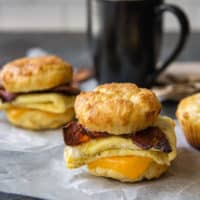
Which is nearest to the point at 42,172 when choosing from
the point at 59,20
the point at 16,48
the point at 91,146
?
the point at 91,146

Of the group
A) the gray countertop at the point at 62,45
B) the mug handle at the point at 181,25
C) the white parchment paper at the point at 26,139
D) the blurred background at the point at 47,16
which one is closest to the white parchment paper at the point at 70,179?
the white parchment paper at the point at 26,139

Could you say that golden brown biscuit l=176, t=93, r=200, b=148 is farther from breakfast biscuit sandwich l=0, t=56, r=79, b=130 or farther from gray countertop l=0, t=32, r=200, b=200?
gray countertop l=0, t=32, r=200, b=200

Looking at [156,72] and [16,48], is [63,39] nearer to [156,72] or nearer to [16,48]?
[16,48]

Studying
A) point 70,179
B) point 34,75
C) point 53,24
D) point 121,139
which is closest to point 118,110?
point 121,139

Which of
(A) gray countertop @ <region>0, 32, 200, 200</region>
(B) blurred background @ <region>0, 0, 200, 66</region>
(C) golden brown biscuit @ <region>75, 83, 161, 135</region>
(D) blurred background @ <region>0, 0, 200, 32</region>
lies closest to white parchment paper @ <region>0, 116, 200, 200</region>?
(C) golden brown biscuit @ <region>75, 83, 161, 135</region>

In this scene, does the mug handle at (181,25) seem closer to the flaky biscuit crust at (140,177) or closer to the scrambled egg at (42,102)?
the scrambled egg at (42,102)

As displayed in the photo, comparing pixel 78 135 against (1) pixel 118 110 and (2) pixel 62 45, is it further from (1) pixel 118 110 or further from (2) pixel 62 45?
(2) pixel 62 45
